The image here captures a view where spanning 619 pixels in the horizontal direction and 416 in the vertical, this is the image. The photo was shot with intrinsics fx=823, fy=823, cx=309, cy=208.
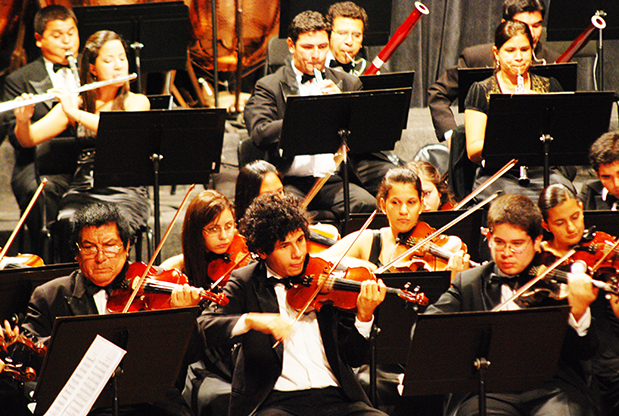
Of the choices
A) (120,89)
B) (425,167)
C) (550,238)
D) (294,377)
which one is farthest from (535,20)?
(294,377)

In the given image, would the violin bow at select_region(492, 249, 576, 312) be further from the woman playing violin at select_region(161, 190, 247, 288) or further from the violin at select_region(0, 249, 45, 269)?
the violin at select_region(0, 249, 45, 269)

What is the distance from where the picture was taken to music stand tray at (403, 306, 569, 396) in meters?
2.27

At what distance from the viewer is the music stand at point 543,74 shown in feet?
13.4

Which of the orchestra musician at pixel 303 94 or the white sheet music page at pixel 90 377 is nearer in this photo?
the white sheet music page at pixel 90 377

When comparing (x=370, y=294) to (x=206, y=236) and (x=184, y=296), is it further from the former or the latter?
(x=206, y=236)

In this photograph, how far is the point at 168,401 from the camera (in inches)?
103

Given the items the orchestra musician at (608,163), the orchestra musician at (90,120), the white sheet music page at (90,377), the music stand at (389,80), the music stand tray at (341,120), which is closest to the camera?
the white sheet music page at (90,377)

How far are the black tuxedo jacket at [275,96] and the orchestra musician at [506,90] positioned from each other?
25.2 inches

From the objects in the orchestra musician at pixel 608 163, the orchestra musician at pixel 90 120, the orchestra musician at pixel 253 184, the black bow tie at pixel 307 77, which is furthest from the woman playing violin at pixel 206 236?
the orchestra musician at pixel 608 163

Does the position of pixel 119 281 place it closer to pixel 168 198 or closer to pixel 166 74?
pixel 168 198

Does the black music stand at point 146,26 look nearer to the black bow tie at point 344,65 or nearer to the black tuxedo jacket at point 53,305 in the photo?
the black bow tie at point 344,65

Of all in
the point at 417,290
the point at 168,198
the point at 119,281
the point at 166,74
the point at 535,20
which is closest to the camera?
the point at 417,290

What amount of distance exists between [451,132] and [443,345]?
2179 millimetres

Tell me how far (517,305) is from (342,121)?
1464mm
